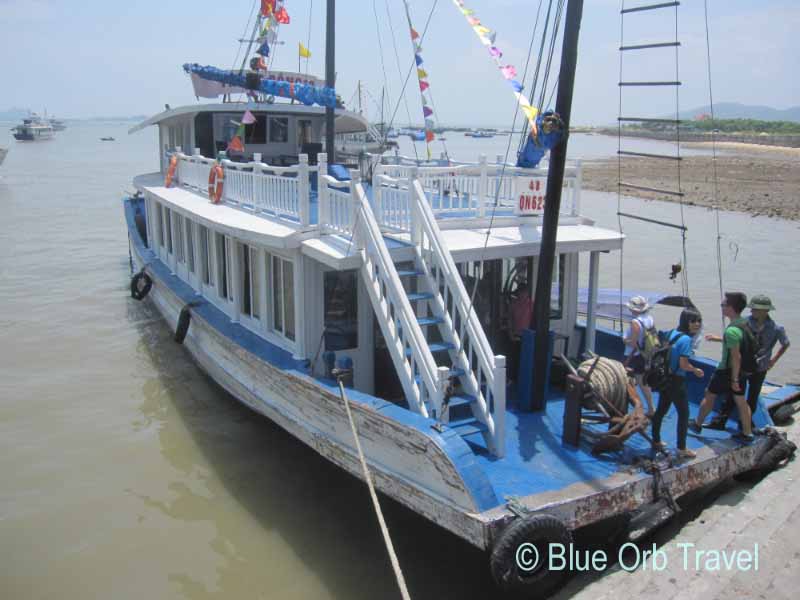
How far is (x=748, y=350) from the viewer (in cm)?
696

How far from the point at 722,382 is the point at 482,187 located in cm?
334

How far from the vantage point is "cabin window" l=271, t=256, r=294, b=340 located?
334 inches

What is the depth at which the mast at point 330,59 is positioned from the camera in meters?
12.2

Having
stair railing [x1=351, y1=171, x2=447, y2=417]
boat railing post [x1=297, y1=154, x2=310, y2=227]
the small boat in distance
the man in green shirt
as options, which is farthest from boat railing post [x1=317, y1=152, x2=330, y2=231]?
the small boat in distance

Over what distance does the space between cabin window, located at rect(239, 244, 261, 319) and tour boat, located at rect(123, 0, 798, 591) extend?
0.09ft

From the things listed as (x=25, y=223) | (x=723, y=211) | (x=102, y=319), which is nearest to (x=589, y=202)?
(x=723, y=211)

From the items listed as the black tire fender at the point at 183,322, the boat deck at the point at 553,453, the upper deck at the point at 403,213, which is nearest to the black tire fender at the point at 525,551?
the boat deck at the point at 553,453

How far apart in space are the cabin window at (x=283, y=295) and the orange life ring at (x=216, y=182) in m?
2.35

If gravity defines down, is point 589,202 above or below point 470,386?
above

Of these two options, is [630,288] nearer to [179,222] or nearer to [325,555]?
[179,222]

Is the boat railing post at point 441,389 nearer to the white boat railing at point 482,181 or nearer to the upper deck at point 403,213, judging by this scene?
the upper deck at point 403,213

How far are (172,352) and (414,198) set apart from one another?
7143 mm

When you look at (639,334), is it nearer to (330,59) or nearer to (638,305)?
(638,305)

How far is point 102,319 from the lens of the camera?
15.4 meters
